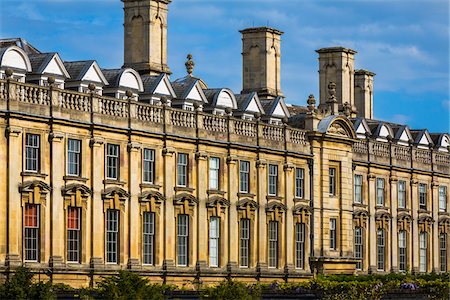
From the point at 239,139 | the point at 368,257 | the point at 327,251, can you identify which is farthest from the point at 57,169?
the point at 368,257

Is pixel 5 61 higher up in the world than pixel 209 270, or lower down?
higher up

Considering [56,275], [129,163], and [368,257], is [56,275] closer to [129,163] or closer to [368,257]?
[129,163]

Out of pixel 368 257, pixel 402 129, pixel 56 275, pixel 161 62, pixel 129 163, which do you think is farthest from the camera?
pixel 402 129

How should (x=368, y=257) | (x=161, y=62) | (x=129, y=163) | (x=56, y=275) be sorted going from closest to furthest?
1. (x=56, y=275)
2. (x=129, y=163)
3. (x=161, y=62)
4. (x=368, y=257)

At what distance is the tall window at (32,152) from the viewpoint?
65.1m

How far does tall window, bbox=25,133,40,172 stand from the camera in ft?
213

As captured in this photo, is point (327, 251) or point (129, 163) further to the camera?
point (327, 251)

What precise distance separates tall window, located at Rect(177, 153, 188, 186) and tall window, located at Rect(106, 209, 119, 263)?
5201 mm

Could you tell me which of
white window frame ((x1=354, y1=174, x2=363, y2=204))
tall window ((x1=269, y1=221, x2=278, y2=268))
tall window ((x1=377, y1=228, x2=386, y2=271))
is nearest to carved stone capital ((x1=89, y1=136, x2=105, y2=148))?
tall window ((x1=269, y1=221, x2=278, y2=268))

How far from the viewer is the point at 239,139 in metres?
78.8

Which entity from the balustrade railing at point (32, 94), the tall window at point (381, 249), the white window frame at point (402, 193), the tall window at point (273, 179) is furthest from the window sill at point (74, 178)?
the white window frame at point (402, 193)

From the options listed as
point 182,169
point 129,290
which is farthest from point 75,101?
point 129,290

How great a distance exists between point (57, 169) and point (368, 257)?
2964cm

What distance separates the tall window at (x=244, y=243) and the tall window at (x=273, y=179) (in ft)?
9.47
